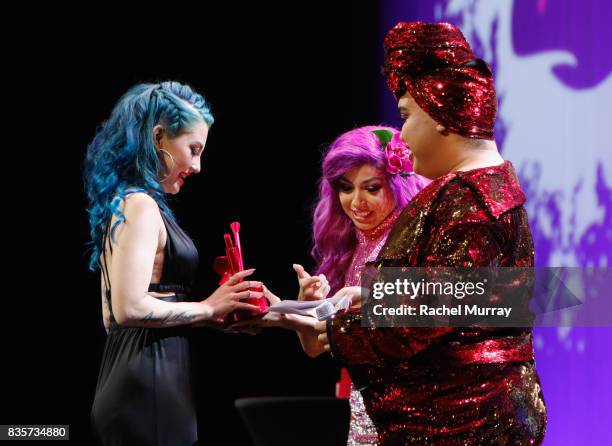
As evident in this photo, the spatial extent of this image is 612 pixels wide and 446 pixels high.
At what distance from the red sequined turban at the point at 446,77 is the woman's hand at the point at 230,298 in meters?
0.80

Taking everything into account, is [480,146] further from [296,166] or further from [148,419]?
[296,166]

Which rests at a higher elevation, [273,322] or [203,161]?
[203,161]

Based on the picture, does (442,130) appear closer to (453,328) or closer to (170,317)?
(453,328)

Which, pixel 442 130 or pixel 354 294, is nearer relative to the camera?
pixel 442 130

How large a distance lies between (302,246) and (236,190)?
42 cm

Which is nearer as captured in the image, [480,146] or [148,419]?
[480,146]

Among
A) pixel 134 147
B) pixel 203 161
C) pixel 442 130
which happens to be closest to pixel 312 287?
pixel 134 147

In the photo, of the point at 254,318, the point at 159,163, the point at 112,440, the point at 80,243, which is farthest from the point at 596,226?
the point at 80,243

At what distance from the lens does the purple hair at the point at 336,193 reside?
8.61 feet

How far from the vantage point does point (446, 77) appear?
183 centimetres

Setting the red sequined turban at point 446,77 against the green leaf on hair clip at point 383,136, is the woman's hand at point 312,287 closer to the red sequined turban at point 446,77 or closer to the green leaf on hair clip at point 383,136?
the green leaf on hair clip at point 383,136

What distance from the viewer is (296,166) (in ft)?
13.2

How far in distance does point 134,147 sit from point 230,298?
520mm

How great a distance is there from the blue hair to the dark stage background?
4.27 feet
